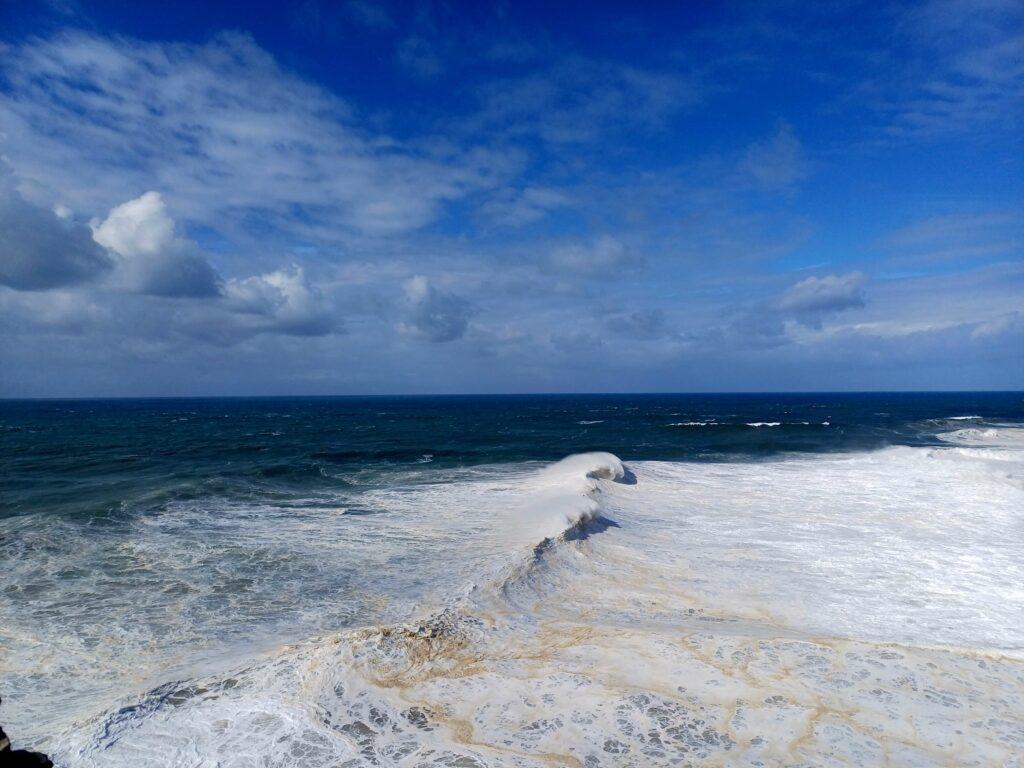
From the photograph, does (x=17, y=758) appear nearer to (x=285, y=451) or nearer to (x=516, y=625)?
(x=516, y=625)

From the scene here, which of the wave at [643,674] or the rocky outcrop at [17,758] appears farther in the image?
the wave at [643,674]

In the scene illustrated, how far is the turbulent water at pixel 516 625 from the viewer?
6.57 m

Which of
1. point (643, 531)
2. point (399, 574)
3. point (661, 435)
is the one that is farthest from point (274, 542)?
point (661, 435)

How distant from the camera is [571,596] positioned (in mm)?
11406

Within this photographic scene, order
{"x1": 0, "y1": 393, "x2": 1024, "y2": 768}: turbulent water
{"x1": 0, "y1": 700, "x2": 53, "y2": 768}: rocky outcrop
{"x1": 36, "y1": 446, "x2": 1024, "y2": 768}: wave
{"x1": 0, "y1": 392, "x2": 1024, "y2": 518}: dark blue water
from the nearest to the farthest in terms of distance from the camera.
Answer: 1. {"x1": 0, "y1": 700, "x2": 53, "y2": 768}: rocky outcrop
2. {"x1": 36, "y1": 446, "x2": 1024, "y2": 768}: wave
3. {"x1": 0, "y1": 393, "x2": 1024, "y2": 768}: turbulent water
4. {"x1": 0, "y1": 392, "x2": 1024, "y2": 518}: dark blue water

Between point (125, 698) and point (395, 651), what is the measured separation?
3.38 metres

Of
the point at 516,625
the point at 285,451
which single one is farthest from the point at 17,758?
the point at 285,451

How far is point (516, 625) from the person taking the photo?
379 inches

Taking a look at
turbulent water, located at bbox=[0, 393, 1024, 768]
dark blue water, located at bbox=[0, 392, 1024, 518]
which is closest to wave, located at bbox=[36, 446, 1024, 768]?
turbulent water, located at bbox=[0, 393, 1024, 768]

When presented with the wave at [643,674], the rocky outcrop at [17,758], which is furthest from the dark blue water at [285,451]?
the rocky outcrop at [17,758]

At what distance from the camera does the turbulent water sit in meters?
6.57

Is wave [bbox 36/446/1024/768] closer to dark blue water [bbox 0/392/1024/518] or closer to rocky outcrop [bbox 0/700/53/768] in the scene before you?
rocky outcrop [bbox 0/700/53/768]

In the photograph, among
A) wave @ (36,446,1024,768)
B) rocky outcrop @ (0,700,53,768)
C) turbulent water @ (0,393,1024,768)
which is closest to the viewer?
rocky outcrop @ (0,700,53,768)

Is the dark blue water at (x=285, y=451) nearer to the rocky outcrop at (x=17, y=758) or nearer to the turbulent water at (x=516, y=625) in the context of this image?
the turbulent water at (x=516, y=625)
